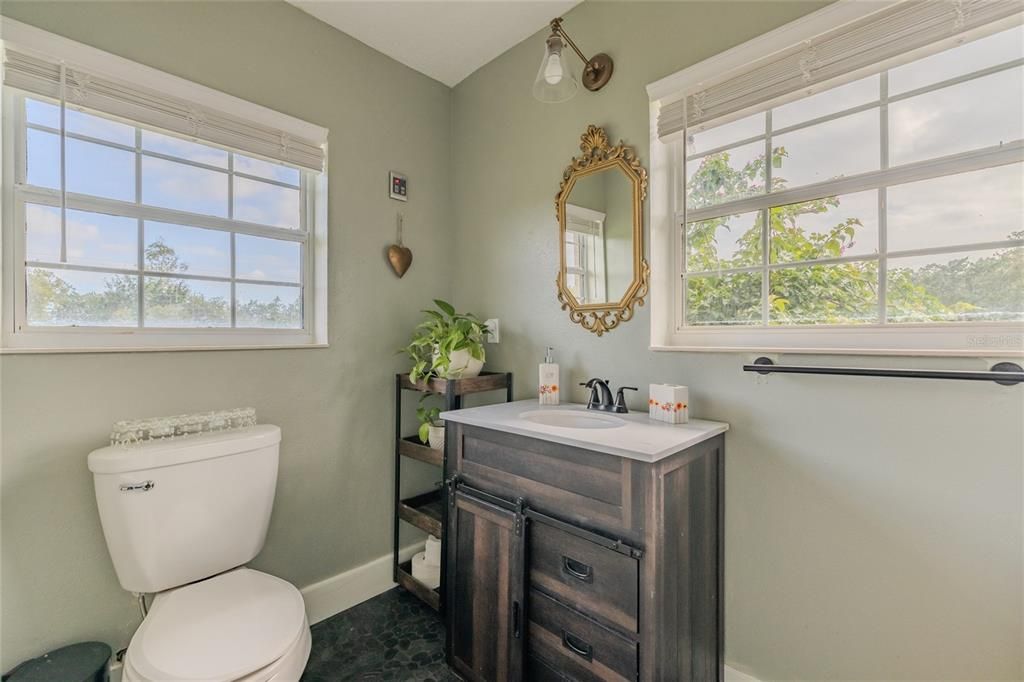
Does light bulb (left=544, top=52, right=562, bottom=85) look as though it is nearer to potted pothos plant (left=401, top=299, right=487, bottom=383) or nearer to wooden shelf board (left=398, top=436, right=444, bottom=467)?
potted pothos plant (left=401, top=299, right=487, bottom=383)

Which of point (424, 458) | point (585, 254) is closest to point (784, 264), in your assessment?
point (585, 254)

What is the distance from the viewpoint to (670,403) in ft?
4.64

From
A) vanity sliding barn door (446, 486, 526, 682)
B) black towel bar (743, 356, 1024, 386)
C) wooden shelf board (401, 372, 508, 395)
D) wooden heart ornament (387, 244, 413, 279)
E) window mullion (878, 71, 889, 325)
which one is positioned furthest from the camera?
wooden heart ornament (387, 244, 413, 279)

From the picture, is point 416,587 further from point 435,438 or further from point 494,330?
point 494,330

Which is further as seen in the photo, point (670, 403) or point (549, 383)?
point (549, 383)

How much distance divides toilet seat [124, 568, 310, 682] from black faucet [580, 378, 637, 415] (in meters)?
1.14

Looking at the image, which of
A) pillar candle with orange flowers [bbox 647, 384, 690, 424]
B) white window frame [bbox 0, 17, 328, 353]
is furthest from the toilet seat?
pillar candle with orange flowers [bbox 647, 384, 690, 424]

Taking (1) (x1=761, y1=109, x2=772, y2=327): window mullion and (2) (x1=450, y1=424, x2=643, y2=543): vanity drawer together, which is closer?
(2) (x1=450, y1=424, x2=643, y2=543): vanity drawer

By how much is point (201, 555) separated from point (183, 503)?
19 centimetres

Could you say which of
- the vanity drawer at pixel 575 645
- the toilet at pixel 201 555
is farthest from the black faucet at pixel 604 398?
the toilet at pixel 201 555

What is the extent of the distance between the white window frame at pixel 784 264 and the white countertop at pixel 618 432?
29cm

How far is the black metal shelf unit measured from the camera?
1.85 m

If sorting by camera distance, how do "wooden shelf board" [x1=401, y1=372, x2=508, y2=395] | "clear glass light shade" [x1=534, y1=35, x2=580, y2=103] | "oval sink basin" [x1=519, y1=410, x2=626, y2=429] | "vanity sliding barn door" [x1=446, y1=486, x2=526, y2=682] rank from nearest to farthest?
"vanity sliding barn door" [x1=446, y1=486, x2=526, y2=682] < "clear glass light shade" [x1=534, y1=35, x2=580, y2=103] < "oval sink basin" [x1=519, y1=410, x2=626, y2=429] < "wooden shelf board" [x1=401, y1=372, x2=508, y2=395]

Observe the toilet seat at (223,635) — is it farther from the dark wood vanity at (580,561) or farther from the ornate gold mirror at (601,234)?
the ornate gold mirror at (601,234)
